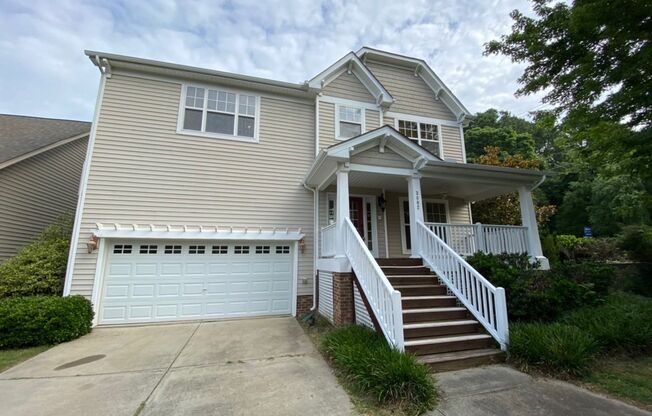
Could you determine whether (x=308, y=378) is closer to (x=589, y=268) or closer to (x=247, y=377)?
(x=247, y=377)

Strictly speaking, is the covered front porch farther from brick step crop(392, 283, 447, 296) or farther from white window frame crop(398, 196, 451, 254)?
brick step crop(392, 283, 447, 296)

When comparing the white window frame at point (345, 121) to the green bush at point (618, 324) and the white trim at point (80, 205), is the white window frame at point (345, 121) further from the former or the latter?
the green bush at point (618, 324)

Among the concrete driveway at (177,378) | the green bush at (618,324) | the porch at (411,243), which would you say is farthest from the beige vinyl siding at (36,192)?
the green bush at (618,324)

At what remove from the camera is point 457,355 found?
429 centimetres

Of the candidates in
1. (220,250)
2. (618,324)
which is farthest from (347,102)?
(618,324)

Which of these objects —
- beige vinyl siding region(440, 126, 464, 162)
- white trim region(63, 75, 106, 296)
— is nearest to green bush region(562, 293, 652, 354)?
beige vinyl siding region(440, 126, 464, 162)

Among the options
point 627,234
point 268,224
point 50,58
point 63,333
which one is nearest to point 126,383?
point 63,333

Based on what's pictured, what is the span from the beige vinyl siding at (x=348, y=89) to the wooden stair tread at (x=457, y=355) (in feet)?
26.3

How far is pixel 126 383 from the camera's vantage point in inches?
152

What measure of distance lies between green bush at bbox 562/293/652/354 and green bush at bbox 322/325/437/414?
10.9 ft

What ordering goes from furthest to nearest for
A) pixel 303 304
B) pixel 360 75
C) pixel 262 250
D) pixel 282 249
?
pixel 360 75 < pixel 282 249 < pixel 262 250 < pixel 303 304

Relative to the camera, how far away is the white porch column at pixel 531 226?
764 centimetres

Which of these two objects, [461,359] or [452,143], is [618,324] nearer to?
[461,359]

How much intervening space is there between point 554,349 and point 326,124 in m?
7.75
